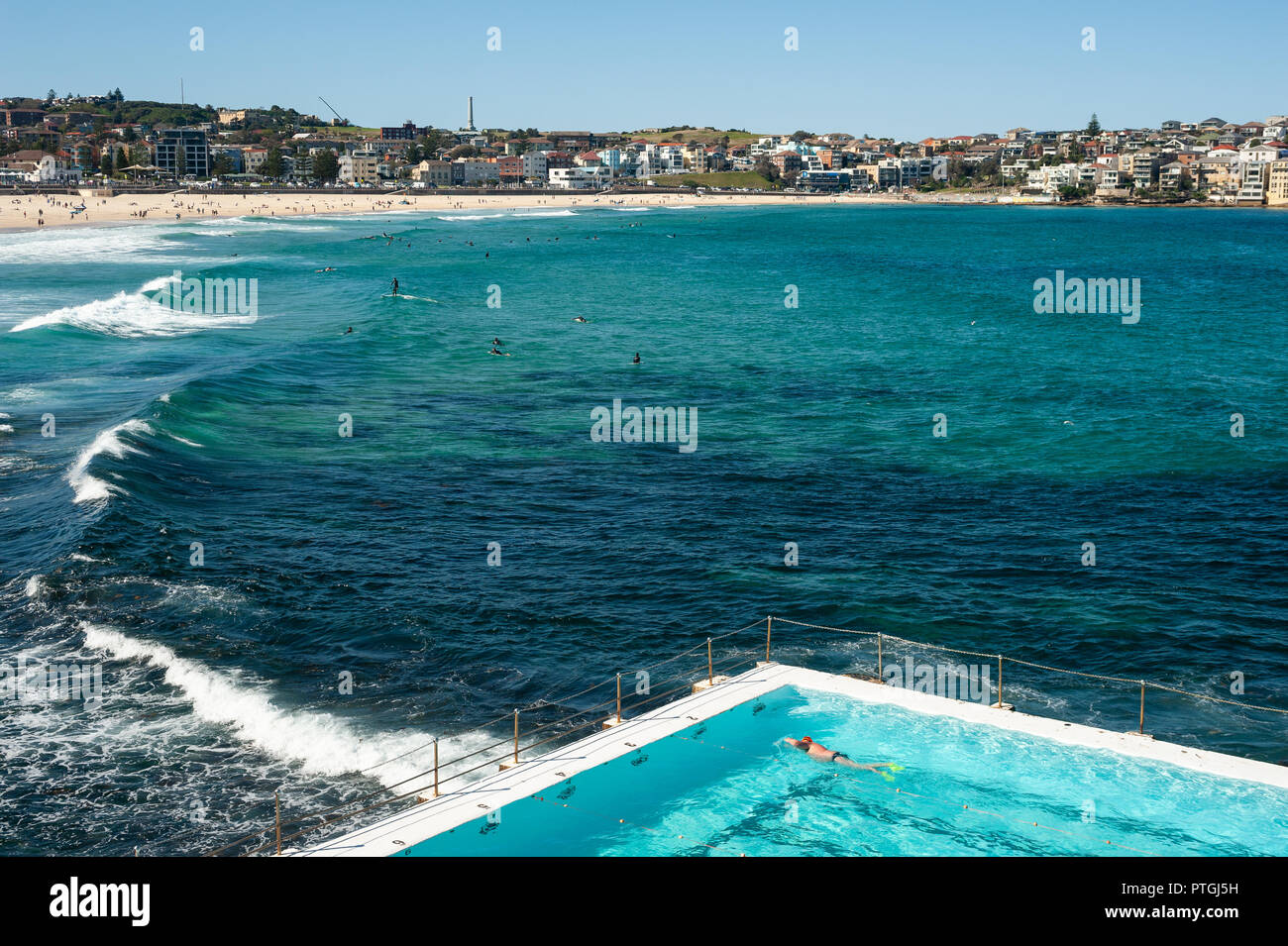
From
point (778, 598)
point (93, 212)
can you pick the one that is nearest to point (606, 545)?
point (778, 598)

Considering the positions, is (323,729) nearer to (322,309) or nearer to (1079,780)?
(1079,780)

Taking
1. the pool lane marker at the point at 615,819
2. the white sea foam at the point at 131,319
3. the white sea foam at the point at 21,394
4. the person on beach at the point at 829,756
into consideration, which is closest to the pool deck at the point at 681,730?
the pool lane marker at the point at 615,819

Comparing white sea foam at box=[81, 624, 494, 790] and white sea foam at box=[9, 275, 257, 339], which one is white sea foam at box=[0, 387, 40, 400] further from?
white sea foam at box=[81, 624, 494, 790]

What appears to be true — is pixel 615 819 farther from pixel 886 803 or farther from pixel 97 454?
pixel 97 454

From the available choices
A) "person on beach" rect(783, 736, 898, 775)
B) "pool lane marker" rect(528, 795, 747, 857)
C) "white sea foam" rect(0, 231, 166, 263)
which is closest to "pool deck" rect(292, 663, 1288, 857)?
"pool lane marker" rect(528, 795, 747, 857)

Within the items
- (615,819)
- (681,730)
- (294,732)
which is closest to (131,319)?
(294,732)

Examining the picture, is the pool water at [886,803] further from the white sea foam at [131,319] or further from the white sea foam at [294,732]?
the white sea foam at [131,319]
